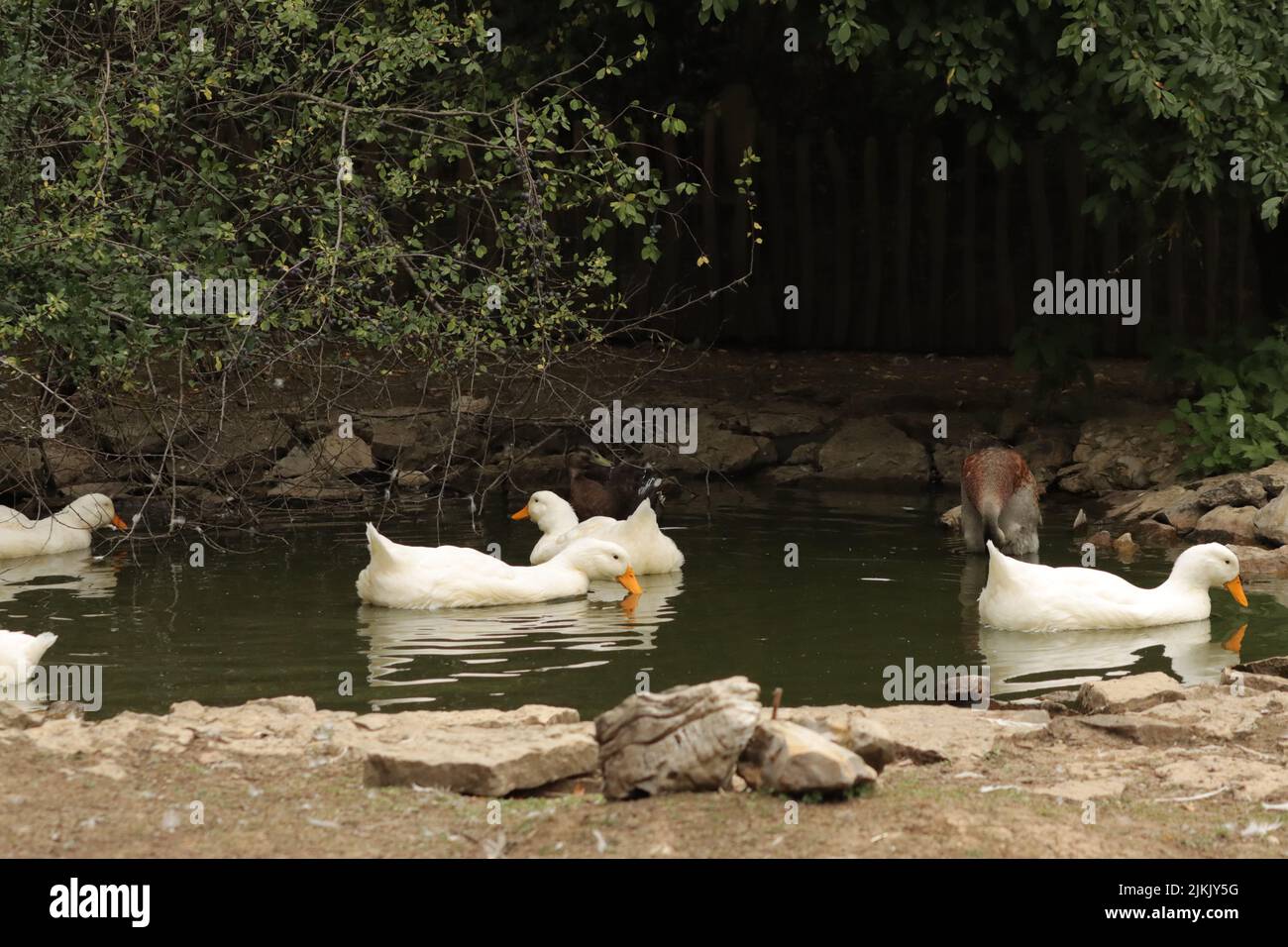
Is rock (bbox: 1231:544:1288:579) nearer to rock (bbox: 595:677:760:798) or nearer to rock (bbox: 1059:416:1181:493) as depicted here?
rock (bbox: 1059:416:1181:493)

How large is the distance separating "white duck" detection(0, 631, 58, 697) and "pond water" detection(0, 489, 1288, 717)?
406mm

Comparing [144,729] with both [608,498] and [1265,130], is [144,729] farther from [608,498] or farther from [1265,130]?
[1265,130]

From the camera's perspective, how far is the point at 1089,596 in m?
10.5

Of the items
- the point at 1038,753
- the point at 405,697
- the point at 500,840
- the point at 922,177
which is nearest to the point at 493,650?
the point at 405,697

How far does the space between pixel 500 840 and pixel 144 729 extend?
2.46 m

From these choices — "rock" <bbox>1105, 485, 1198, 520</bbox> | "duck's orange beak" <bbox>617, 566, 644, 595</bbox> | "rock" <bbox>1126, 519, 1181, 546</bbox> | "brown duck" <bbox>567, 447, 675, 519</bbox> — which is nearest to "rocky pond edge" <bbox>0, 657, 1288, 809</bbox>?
"duck's orange beak" <bbox>617, 566, 644, 595</bbox>

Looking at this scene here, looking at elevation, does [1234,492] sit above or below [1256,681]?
above

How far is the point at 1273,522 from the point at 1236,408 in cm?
218

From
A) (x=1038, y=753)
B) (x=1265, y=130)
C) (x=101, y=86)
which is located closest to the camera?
(x=1038, y=753)

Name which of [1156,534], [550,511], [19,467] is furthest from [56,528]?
[1156,534]

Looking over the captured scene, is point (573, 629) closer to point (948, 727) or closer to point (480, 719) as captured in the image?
point (480, 719)

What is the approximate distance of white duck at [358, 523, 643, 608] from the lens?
36.4 ft

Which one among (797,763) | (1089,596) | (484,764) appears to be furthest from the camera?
(1089,596)

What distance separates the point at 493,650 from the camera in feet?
32.6
